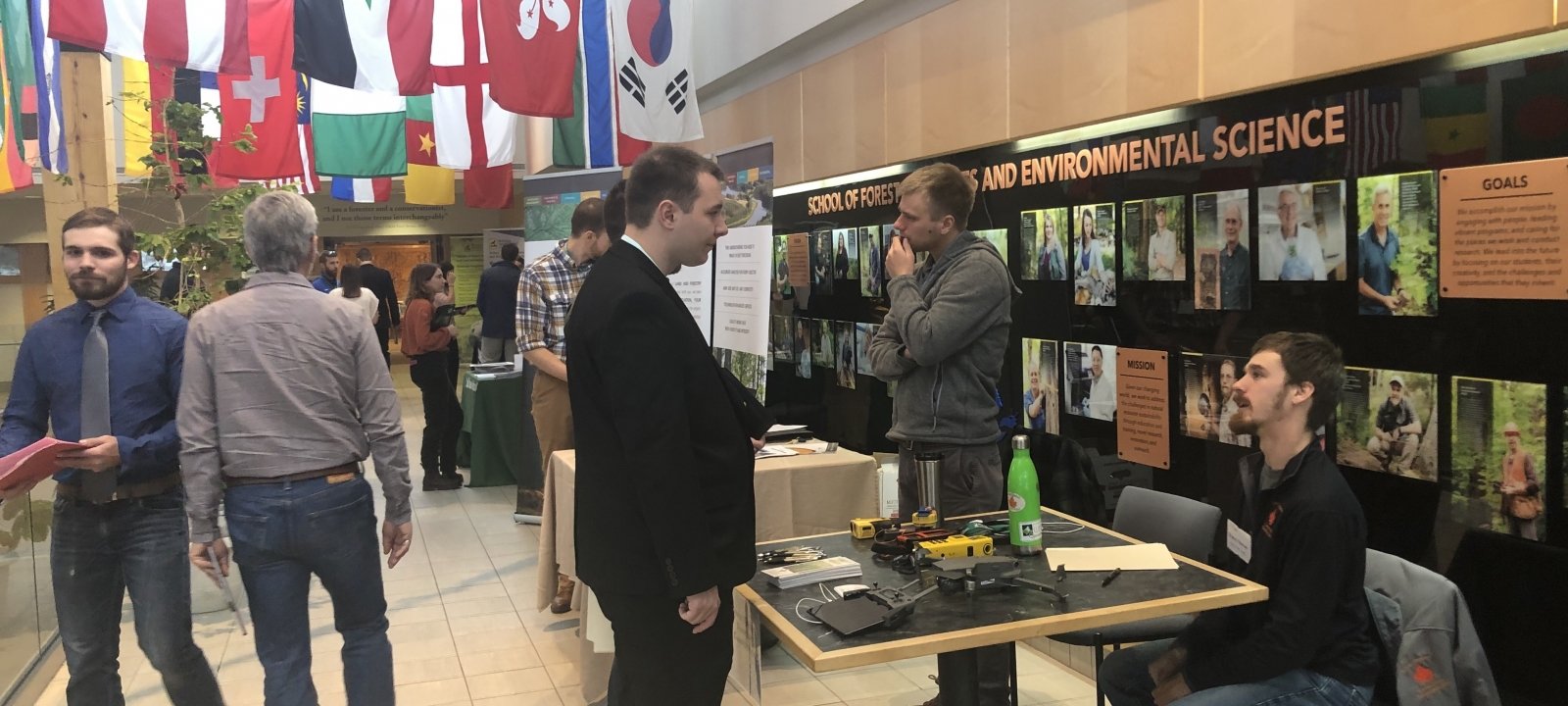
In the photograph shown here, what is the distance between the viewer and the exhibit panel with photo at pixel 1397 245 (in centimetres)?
268

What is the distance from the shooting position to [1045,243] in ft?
13.6

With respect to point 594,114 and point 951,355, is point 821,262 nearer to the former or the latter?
point 594,114

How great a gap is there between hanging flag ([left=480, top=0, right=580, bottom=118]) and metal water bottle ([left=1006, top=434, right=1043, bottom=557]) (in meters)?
4.04

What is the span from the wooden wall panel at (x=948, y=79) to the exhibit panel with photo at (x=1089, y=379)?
91 centimetres

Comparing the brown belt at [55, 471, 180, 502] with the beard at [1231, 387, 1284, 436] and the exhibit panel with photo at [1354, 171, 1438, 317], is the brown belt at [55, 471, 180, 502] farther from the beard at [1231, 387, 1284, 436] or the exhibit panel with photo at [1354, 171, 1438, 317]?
the exhibit panel with photo at [1354, 171, 1438, 317]

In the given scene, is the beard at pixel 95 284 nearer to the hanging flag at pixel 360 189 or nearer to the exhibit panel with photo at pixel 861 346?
the exhibit panel with photo at pixel 861 346

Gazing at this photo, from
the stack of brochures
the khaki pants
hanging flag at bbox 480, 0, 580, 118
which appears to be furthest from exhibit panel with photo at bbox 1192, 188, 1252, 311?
hanging flag at bbox 480, 0, 580, 118

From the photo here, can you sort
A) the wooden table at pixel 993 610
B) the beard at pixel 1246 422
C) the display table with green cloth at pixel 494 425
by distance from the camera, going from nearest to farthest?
the wooden table at pixel 993 610, the beard at pixel 1246 422, the display table with green cloth at pixel 494 425

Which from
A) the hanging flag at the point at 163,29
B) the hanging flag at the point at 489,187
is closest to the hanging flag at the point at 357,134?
the hanging flag at the point at 489,187

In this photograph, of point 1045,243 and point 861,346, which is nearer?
point 1045,243

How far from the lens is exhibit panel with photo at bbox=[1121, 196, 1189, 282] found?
11.4 feet

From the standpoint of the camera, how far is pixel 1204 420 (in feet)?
11.2

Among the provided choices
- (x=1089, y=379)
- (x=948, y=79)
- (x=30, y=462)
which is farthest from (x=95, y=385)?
(x=948, y=79)

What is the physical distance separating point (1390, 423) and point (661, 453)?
2055 millimetres
